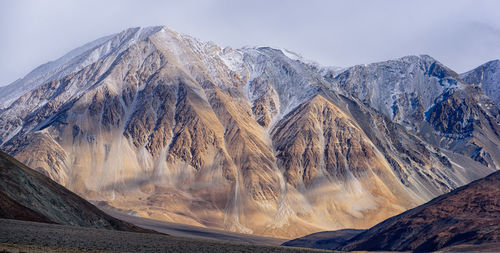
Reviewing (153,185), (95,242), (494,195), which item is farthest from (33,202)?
(153,185)

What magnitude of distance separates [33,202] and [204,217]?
109 m

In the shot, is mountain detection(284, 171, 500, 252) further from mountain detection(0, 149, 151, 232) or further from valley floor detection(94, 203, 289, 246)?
mountain detection(0, 149, 151, 232)

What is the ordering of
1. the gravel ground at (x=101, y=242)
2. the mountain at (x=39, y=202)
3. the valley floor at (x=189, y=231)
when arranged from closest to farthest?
the gravel ground at (x=101, y=242) < the mountain at (x=39, y=202) < the valley floor at (x=189, y=231)

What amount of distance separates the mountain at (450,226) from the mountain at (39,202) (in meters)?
46.9

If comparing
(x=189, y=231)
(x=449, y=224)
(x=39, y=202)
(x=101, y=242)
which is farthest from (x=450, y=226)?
(x=101, y=242)

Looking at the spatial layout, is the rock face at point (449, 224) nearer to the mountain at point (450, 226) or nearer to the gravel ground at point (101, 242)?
the mountain at point (450, 226)

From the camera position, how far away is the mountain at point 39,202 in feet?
188

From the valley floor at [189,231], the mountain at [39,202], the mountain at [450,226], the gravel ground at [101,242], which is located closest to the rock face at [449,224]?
the mountain at [450,226]

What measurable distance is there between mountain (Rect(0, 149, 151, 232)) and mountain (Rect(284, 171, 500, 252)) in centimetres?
4691

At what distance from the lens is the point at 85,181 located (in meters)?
184

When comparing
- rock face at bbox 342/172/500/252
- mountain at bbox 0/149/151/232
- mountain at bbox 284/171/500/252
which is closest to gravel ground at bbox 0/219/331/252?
mountain at bbox 0/149/151/232

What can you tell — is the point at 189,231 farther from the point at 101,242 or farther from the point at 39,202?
the point at 101,242

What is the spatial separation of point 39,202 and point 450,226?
6409cm

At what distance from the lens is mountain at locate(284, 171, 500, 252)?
87.2m
